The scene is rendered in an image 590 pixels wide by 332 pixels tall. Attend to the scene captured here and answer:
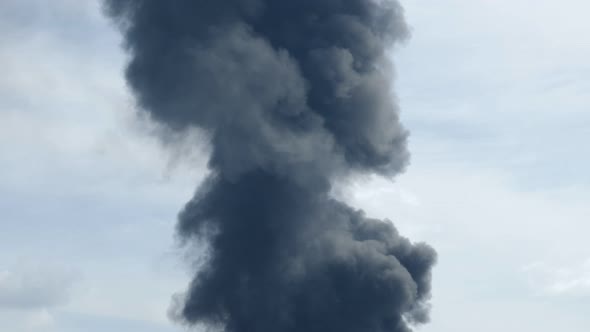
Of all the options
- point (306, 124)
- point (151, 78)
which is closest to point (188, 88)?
point (151, 78)

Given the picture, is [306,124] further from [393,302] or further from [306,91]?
[393,302]

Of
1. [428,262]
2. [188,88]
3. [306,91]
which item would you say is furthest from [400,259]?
[188,88]

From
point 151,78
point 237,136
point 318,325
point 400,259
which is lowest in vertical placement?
point 318,325

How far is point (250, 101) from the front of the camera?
127m

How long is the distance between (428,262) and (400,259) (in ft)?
10.3

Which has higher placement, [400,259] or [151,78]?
[151,78]

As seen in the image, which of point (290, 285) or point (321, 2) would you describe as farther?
point (321, 2)

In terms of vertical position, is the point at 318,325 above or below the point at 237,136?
below

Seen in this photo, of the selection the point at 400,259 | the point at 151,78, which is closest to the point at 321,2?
the point at 151,78

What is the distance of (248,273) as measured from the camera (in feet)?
407

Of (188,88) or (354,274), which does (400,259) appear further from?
(188,88)

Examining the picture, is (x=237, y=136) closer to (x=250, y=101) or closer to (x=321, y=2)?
(x=250, y=101)

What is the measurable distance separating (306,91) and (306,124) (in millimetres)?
3761

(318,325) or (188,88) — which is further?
(188,88)
